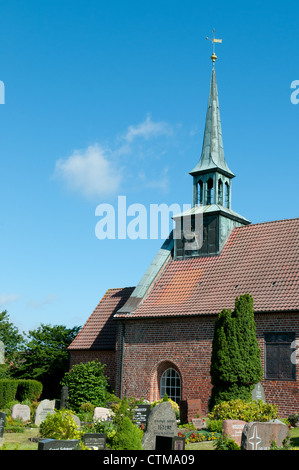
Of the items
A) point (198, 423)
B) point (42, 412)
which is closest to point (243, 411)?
point (198, 423)

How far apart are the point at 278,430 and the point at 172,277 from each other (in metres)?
14.2

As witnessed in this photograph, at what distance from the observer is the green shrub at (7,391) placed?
30.2 metres

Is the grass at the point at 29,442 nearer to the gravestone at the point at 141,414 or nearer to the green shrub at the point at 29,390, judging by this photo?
the gravestone at the point at 141,414

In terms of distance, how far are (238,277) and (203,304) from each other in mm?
1988

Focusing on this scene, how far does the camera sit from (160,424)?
50.0ft

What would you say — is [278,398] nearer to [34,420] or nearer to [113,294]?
[34,420]

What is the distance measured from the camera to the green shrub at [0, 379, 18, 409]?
99.1 feet

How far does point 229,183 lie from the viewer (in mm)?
30391

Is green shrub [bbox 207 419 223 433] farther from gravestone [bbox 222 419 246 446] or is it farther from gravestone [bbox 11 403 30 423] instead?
gravestone [bbox 11 403 30 423]

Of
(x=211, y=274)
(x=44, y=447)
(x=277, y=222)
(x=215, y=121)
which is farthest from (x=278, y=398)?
(x=215, y=121)

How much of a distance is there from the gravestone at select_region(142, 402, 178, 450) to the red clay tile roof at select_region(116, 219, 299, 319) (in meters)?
8.32

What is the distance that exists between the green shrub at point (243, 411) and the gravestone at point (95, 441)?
5.27 meters

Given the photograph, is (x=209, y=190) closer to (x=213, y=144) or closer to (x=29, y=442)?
(x=213, y=144)

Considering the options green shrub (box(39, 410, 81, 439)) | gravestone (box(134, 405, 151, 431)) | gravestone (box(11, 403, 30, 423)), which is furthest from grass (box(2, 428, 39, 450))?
gravestone (box(134, 405, 151, 431))
